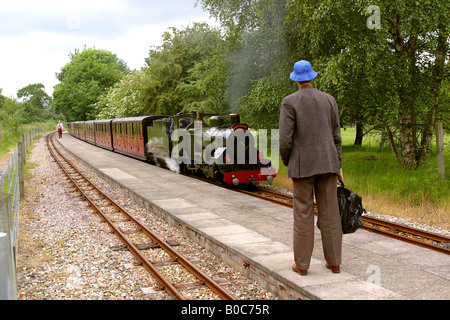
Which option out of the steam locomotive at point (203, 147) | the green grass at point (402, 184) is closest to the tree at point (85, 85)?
the steam locomotive at point (203, 147)

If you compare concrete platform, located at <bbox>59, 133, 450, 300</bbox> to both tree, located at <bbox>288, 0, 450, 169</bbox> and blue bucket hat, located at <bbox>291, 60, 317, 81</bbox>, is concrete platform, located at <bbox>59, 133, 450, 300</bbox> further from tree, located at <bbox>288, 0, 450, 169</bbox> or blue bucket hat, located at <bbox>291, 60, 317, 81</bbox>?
tree, located at <bbox>288, 0, 450, 169</bbox>

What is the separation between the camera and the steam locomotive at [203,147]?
35.8ft

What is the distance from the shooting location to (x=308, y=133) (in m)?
3.96

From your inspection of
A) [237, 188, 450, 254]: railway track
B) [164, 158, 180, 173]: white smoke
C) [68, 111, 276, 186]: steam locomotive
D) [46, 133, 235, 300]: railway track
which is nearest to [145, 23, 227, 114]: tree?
[68, 111, 276, 186]: steam locomotive

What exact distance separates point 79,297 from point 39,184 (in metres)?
10.5

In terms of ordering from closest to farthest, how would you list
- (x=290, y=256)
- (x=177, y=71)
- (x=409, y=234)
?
(x=290, y=256) → (x=409, y=234) → (x=177, y=71)

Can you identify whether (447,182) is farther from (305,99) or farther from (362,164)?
(305,99)

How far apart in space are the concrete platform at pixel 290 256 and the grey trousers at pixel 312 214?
1.05ft

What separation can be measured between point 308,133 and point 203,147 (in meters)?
8.56

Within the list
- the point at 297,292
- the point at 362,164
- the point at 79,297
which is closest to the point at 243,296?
the point at 297,292

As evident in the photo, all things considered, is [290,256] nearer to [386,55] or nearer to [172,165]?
[386,55]

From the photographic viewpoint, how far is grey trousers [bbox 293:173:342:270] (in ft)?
13.2

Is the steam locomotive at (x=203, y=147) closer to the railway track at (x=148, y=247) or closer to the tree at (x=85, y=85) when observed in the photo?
the railway track at (x=148, y=247)

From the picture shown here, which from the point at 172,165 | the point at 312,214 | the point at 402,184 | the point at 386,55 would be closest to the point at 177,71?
the point at 172,165
